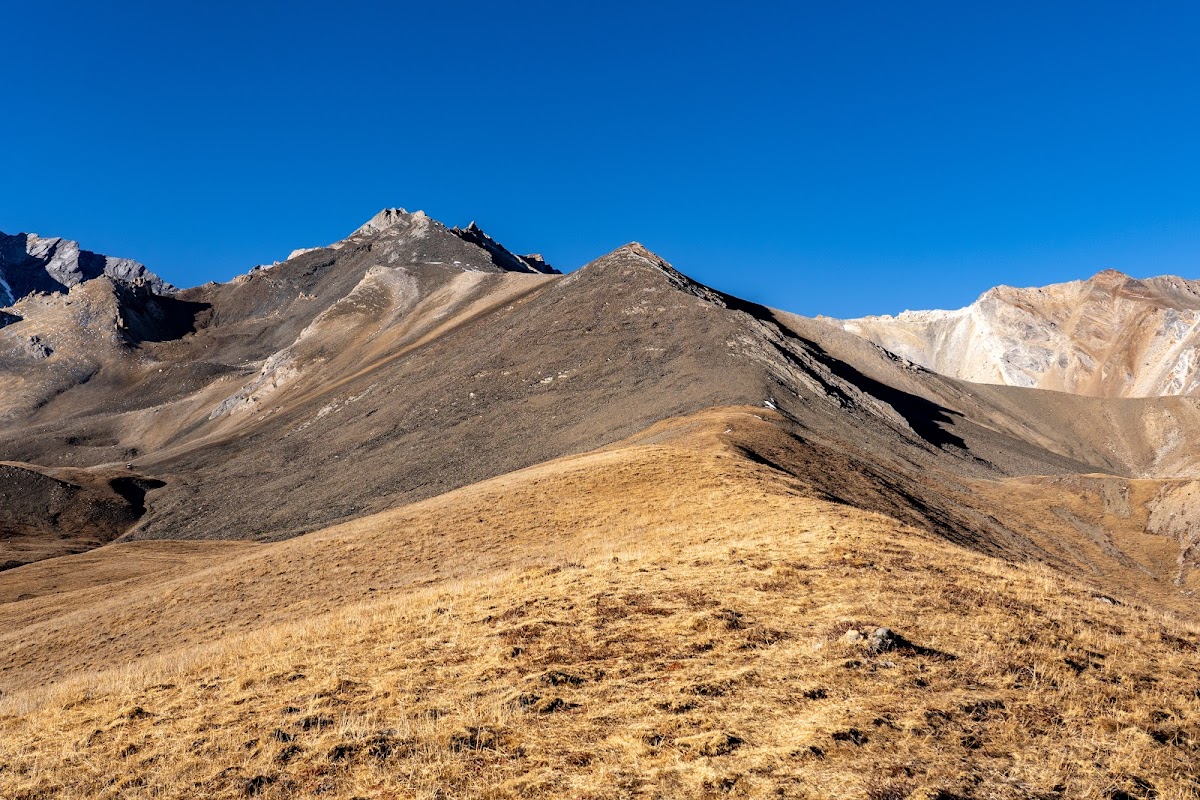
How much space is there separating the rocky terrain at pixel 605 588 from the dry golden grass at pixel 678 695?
0.23ft

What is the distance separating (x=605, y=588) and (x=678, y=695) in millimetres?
5735

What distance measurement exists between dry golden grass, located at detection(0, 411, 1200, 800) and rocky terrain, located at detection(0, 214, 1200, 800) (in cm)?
7

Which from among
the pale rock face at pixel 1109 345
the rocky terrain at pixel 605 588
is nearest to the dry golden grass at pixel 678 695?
the rocky terrain at pixel 605 588

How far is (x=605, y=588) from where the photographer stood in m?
16.5

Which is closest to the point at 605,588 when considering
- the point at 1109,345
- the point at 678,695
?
the point at 678,695

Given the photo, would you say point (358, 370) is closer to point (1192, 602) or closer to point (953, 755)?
point (1192, 602)

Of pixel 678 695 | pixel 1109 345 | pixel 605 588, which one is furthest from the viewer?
pixel 1109 345

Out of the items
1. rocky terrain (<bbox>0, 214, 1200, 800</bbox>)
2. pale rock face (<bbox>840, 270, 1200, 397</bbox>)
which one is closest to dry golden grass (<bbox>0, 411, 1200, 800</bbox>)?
rocky terrain (<bbox>0, 214, 1200, 800</bbox>)

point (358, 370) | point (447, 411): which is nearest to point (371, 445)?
point (447, 411)

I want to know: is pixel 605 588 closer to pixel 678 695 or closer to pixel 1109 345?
pixel 678 695

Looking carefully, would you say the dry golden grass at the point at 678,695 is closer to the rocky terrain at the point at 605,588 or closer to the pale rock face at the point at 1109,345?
the rocky terrain at the point at 605,588

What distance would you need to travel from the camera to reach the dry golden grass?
9.00 m

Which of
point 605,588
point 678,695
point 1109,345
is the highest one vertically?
point 1109,345

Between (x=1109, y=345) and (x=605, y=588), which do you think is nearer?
(x=605, y=588)
